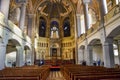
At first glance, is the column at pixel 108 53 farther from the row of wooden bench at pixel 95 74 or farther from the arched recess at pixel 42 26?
the arched recess at pixel 42 26

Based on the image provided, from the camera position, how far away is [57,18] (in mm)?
30469

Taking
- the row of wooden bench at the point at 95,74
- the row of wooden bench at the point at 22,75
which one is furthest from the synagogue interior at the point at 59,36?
the row of wooden bench at the point at 22,75

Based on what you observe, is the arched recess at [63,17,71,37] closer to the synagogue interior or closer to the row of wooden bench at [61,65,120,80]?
the synagogue interior

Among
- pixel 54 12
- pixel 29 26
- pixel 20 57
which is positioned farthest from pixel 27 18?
pixel 20 57

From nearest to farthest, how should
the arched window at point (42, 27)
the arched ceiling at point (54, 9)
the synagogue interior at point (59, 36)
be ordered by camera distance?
the synagogue interior at point (59, 36)
the arched ceiling at point (54, 9)
the arched window at point (42, 27)

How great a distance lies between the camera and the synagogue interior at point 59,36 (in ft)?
32.5

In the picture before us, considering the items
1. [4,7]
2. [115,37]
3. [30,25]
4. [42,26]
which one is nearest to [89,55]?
[115,37]

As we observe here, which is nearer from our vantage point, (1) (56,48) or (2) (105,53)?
(2) (105,53)

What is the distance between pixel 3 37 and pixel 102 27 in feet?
24.8

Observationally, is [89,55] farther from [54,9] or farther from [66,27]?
[54,9]

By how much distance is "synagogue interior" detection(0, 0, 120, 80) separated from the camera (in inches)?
390

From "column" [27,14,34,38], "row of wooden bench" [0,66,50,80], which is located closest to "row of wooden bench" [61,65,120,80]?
"row of wooden bench" [0,66,50,80]

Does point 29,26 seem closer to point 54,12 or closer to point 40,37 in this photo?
point 40,37

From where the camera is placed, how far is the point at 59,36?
29.8 m
